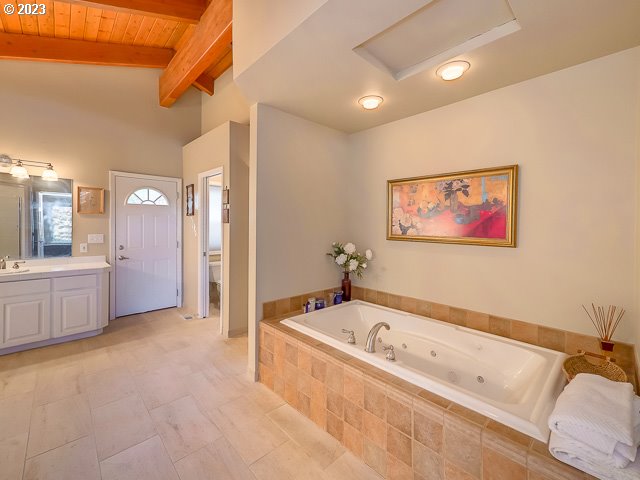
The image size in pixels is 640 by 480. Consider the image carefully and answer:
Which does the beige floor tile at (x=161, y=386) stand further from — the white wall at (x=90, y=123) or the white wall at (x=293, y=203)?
the white wall at (x=90, y=123)

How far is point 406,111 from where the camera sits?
2.44 metres

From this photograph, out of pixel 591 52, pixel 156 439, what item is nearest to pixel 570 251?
pixel 591 52

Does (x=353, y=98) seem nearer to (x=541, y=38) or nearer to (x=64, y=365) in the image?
(x=541, y=38)

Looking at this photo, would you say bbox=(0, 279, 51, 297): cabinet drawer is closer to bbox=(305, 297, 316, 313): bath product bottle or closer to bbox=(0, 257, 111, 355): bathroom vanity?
bbox=(0, 257, 111, 355): bathroom vanity

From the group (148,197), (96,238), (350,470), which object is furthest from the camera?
(148,197)

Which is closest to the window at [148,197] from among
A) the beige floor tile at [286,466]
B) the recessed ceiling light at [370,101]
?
the recessed ceiling light at [370,101]

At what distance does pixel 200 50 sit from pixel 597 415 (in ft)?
14.0

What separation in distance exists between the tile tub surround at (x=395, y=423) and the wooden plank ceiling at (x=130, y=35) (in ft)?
10.4

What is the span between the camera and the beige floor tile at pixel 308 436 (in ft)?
5.46

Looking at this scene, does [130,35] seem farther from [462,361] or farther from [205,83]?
[462,361]

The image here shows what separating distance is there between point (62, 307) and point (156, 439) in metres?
2.27

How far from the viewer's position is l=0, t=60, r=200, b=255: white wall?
3.27 m

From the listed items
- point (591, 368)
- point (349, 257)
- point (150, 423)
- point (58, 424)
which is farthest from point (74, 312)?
point (591, 368)

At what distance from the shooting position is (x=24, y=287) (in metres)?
2.83
